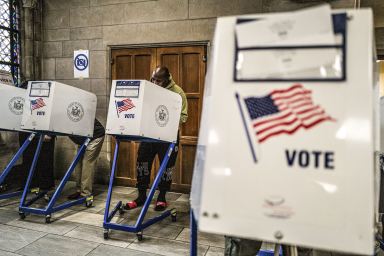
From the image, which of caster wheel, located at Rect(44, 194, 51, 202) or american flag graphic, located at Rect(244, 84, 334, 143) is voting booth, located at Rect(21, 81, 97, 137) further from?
american flag graphic, located at Rect(244, 84, 334, 143)

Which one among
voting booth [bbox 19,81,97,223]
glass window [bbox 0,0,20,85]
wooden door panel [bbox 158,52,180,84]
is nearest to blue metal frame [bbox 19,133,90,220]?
voting booth [bbox 19,81,97,223]

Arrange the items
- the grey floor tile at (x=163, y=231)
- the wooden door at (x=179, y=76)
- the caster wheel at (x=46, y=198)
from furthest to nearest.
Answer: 1. the wooden door at (x=179, y=76)
2. the caster wheel at (x=46, y=198)
3. the grey floor tile at (x=163, y=231)

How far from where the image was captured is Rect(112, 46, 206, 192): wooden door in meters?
4.00

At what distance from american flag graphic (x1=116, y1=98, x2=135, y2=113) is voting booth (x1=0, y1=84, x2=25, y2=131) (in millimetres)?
1636

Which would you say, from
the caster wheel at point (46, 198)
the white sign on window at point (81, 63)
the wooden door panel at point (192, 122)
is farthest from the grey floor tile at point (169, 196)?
the white sign on window at point (81, 63)

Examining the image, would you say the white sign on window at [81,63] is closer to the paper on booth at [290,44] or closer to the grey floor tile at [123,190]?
the grey floor tile at [123,190]

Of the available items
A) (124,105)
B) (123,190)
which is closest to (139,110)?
(124,105)

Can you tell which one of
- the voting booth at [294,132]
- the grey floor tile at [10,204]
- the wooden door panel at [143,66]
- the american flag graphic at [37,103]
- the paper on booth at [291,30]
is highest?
the wooden door panel at [143,66]

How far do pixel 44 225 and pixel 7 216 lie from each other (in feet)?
1.67

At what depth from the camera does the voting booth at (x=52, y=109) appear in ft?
9.29

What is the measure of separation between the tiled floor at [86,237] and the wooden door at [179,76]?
0.95m

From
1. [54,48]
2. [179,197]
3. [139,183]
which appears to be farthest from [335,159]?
[54,48]

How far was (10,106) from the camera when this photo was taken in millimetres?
3342

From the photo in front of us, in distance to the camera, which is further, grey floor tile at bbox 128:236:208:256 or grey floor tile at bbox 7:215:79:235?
grey floor tile at bbox 7:215:79:235
